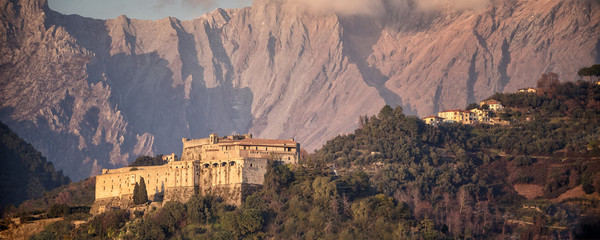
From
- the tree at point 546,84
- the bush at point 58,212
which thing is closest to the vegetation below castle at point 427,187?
the tree at point 546,84

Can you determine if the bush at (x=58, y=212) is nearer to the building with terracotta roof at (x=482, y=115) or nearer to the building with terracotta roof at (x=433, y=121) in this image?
the building with terracotta roof at (x=433, y=121)

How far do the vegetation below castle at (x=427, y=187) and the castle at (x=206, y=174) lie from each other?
1.30 m

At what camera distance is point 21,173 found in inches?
5591

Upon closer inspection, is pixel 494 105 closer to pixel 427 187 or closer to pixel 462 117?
pixel 462 117

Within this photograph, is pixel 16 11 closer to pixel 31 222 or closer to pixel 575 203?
pixel 31 222

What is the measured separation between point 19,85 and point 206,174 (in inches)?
4609

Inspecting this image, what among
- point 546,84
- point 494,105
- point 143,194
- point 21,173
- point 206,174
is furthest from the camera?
point 494,105

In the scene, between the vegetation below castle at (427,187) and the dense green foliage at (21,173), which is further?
the dense green foliage at (21,173)

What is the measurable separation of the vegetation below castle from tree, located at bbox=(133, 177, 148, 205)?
7.11 feet

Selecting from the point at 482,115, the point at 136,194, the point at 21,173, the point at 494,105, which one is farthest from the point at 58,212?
the point at 494,105

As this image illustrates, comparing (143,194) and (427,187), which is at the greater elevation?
(427,187)

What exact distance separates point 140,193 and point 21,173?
62.4m

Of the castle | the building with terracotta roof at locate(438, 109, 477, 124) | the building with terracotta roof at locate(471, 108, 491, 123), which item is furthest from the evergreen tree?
the building with terracotta roof at locate(471, 108, 491, 123)

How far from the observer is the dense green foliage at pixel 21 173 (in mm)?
136000
